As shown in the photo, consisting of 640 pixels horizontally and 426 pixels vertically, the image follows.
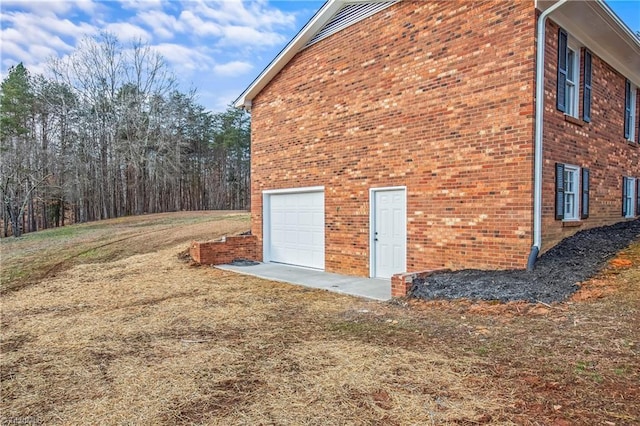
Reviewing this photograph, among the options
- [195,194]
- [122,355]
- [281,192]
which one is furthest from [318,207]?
[195,194]

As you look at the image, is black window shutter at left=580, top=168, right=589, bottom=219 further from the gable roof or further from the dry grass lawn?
the gable roof

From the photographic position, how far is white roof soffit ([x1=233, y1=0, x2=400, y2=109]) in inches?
361

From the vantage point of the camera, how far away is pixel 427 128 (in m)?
7.91

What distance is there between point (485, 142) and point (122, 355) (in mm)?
6438

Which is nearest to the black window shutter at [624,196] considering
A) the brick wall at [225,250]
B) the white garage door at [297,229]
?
the white garage door at [297,229]

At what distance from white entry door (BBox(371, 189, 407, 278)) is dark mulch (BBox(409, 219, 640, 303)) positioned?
1427 mm

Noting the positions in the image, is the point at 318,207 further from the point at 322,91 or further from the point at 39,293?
the point at 39,293

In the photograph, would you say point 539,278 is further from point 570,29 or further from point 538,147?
point 570,29

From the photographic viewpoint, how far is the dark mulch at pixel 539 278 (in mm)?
5918

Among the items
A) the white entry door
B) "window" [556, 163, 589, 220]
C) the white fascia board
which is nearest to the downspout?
"window" [556, 163, 589, 220]

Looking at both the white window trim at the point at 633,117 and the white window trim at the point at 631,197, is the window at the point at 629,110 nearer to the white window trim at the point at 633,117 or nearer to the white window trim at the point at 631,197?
the white window trim at the point at 633,117

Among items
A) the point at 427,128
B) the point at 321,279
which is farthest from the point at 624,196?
the point at 321,279

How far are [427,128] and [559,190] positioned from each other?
2647 mm

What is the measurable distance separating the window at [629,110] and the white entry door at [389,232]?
654 centimetres
